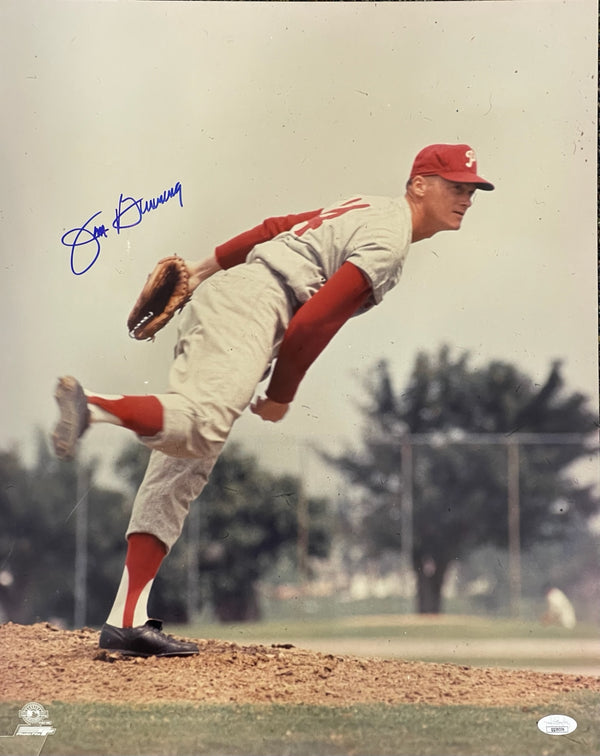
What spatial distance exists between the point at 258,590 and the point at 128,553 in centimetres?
55

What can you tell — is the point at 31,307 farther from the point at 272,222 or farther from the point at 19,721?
the point at 19,721

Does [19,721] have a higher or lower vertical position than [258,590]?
lower

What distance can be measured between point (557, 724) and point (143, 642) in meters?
1.54

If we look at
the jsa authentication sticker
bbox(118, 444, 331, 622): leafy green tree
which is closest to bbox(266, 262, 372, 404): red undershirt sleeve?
bbox(118, 444, 331, 622): leafy green tree

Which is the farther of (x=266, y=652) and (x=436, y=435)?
(x=436, y=435)

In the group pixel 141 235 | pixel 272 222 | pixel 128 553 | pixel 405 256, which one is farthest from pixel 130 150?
pixel 128 553

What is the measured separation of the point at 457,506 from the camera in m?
4.61

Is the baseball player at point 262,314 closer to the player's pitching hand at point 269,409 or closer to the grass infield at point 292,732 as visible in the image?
the player's pitching hand at point 269,409

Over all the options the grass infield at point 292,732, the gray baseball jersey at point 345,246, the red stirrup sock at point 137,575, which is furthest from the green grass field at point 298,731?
the gray baseball jersey at point 345,246

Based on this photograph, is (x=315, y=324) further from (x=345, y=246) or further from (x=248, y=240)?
(x=248, y=240)

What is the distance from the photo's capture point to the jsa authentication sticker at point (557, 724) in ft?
13.0

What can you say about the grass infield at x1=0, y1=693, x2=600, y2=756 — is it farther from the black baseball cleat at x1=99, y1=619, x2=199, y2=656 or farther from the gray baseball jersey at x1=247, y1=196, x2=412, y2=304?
the gray baseball jersey at x1=247, y1=196, x2=412, y2=304

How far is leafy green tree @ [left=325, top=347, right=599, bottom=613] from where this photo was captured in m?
4.32

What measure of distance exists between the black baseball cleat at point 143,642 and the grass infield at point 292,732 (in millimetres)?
263
